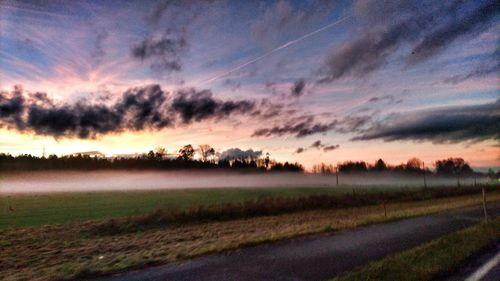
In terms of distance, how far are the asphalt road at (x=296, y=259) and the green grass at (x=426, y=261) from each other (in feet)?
2.34

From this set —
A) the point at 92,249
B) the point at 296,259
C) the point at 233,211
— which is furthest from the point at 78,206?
the point at 296,259

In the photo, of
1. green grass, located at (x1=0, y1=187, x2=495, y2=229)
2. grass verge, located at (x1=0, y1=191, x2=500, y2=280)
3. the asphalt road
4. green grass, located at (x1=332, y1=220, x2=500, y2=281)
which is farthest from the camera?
green grass, located at (x1=0, y1=187, x2=495, y2=229)

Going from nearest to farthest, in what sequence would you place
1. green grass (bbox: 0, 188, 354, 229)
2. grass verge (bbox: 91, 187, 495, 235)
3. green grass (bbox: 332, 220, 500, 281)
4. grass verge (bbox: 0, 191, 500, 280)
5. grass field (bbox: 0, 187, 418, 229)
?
1. green grass (bbox: 332, 220, 500, 281)
2. grass verge (bbox: 0, 191, 500, 280)
3. grass verge (bbox: 91, 187, 495, 235)
4. green grass (bbox: 0, 188, 354, 229)
5. grass field (bbox: 0, 187, 418, 229)

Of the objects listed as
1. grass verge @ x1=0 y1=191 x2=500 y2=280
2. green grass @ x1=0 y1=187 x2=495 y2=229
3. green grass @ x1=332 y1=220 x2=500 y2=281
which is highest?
green grass @ x1=332 y1=220 x2=500 y2=281

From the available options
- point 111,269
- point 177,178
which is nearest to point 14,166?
point 177,178

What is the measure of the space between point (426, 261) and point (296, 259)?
12.9ft

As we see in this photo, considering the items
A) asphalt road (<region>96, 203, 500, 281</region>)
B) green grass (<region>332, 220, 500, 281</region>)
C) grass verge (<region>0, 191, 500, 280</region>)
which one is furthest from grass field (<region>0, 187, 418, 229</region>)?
green grass (<region>332, 220, 500, 281</region>)

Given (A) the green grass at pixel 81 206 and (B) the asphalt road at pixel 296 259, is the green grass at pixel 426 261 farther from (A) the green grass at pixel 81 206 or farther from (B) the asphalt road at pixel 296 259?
(A) the green grass at pixel 81 206

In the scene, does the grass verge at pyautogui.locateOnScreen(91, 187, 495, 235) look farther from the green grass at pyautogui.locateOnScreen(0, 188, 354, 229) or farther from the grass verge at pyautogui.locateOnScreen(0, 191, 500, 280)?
the green grass at pyautogui.locateOnScreen(0, 188, 354, 229)

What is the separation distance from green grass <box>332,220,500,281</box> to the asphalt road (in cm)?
71

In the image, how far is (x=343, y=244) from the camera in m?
13.9

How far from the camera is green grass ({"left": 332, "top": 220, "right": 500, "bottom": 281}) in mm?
9227

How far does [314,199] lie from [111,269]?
4154cm

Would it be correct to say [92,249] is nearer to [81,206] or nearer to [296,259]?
[296,259]
